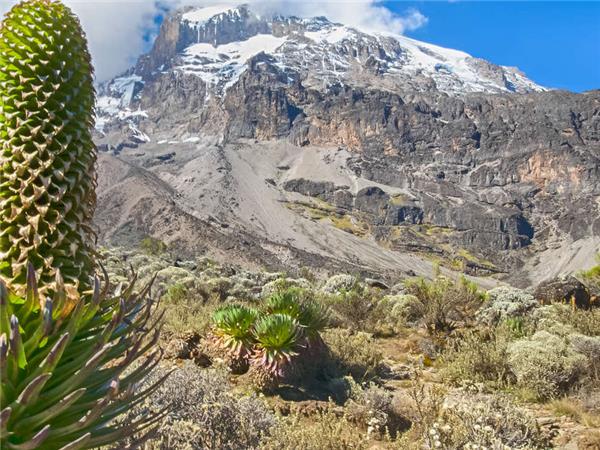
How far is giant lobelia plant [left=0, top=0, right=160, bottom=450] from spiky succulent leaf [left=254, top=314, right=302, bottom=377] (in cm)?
529

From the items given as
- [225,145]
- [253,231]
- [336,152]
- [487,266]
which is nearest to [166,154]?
[225,145]

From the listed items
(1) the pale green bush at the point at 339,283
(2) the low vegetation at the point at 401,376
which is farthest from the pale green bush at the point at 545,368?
(1) the pale green bush at the point at 339,283

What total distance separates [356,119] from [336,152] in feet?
49.0

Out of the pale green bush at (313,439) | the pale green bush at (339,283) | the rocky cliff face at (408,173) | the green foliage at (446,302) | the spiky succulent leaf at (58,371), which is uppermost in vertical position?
the rocky cliff face at (408,173)

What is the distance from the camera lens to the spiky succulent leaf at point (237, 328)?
768 centimetres

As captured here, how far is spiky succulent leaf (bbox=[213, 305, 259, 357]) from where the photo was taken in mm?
7680

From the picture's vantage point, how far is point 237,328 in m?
7.69

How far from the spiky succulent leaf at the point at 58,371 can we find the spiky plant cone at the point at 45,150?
137mm

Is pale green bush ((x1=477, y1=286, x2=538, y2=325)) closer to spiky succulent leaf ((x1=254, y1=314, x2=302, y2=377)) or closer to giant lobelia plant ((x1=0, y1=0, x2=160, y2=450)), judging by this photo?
spiky succulent leaf ((x1=254, y1=314, x2=302, y2=377))

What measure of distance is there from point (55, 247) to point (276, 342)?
5.65m

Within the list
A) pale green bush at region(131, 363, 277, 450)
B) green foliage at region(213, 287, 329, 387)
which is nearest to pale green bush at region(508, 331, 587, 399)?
green foliage at region(213, 287, 329, 387)

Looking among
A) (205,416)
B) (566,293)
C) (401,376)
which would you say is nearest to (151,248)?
(566,293)

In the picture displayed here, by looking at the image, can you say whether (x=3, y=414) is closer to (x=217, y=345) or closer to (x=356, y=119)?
(x=217, y=345)

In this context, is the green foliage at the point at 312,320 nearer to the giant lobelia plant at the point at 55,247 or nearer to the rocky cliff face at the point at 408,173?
the giant lobelia plant at the point at 55,247
